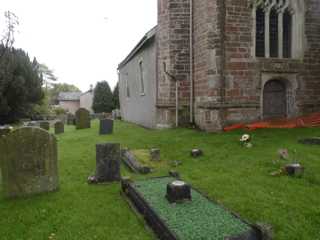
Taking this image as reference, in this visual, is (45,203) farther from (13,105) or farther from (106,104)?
(106,104)

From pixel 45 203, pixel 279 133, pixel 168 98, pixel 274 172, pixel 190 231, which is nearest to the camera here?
pixel 190 231

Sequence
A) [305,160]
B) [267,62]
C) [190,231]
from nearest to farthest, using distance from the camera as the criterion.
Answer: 1. [190,231]
2. [305,160]
3. [267,62]

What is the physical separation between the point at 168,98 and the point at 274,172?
22.7ft

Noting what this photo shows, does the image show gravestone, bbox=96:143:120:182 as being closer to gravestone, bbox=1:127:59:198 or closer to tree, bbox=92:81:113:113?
Answer: gravestone, bbox=1:127:59:198

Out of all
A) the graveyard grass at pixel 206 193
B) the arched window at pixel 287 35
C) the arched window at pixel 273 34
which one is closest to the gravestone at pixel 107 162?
the graveyard grass at pixel 206 193

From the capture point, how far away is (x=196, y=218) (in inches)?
138

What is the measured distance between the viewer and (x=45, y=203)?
4609 mm

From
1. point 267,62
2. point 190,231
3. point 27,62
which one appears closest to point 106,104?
point 27,62

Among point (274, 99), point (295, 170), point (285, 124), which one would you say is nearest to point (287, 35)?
point (274, 99)

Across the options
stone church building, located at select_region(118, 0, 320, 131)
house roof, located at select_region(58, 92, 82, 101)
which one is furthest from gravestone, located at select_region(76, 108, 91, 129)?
house roof, located at select_region(58, 92, 82, 101)

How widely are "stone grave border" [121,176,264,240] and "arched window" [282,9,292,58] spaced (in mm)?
9380

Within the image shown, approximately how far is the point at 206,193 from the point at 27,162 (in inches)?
127

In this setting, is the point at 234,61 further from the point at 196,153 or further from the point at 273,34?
the point at 196,153

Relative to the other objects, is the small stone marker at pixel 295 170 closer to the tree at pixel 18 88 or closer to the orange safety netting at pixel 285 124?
the orange safety netting at pixel 285 124
